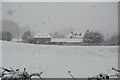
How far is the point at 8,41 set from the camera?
26.9ft

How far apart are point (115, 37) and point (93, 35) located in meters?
1.54

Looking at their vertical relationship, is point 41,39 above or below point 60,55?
above

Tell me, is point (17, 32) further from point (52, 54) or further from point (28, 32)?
point (52, 54)

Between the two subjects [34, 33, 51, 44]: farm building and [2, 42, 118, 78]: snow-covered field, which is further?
[34, 33, 51, 44]: farm building

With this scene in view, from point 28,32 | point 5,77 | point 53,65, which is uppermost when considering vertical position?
point 28,32

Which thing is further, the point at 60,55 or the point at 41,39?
the point at 41,39

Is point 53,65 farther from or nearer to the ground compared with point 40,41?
nearer to the ground

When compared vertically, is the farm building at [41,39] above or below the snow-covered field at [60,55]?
above

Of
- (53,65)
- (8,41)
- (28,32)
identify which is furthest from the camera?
(28,32)

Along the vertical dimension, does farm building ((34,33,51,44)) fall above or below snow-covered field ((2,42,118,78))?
above

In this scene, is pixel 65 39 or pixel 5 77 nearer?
pixel 5 77

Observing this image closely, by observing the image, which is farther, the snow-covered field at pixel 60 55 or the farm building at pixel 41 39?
the farm building at pixel 41 39

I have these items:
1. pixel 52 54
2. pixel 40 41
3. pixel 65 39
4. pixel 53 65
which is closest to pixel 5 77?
pixel 53 65

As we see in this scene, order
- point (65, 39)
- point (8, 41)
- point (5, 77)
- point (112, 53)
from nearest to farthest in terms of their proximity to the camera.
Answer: point (5, 77) → point (112, 53) → point (8, 41) → point (65, 39)
